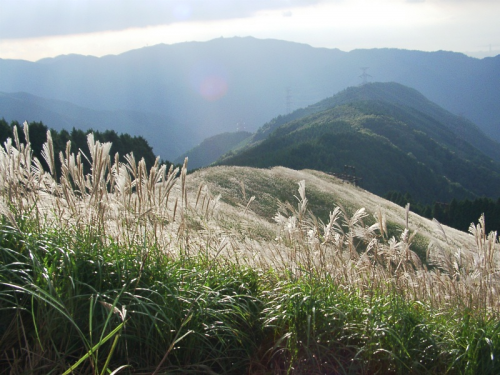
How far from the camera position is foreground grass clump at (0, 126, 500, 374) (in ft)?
9.68

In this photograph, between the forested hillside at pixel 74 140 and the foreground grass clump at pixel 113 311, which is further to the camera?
the forested hillside at pixel 74 140

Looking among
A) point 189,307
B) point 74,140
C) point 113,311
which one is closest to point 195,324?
point 189,307

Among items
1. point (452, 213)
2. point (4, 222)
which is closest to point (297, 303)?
point (4, 222)

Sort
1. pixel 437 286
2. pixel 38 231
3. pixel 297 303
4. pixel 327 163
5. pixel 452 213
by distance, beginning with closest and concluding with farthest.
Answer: pixel 297 303 → pixel 38 231 → pixel 437 286 → pixel 452 213 → pixel 327 163

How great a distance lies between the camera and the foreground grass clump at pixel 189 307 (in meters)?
2.95

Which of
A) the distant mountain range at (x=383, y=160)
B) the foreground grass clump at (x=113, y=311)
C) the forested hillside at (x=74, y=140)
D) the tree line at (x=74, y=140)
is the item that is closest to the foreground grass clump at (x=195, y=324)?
the foreground grass clump at (x=113, y=311)

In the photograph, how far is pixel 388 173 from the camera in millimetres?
125000

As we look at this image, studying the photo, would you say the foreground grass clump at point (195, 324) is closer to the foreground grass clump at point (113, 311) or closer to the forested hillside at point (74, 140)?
the foreground grass clump at point (113, 311)

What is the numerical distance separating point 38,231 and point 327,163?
117641 mm

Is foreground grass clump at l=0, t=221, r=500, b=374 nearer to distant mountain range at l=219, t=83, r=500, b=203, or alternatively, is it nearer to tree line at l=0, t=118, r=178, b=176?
tree line at l=0, t=118, r=178, b=176

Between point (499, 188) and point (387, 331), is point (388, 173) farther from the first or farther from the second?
point (387, 331)

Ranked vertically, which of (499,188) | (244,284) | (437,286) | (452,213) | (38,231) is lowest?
(499,188)

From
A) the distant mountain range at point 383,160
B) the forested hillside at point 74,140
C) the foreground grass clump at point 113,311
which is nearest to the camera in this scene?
the foreground grass clump at point 113,311

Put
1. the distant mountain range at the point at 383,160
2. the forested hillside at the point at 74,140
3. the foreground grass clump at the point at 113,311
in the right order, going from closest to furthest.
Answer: the foreground grass clump at the point at 113,311, the forested hillside at the point at 74,140, the distant mountain range at the point at 383,160
